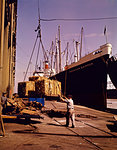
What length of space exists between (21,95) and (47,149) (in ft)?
52.0

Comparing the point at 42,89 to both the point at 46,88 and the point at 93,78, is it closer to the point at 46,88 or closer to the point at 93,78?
the point at 46,88

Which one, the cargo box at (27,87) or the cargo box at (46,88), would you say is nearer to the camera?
the cargo box at (46,88)

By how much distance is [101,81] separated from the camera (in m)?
17.7

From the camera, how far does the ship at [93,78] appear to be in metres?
17.1

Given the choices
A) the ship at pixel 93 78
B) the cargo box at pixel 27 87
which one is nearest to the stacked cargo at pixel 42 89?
the cargo box at pixel 27 87

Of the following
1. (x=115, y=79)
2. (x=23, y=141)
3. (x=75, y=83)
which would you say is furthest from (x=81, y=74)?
(x=23, y=141)

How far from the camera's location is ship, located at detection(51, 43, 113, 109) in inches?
674

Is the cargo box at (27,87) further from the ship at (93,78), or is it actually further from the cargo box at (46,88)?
the ship at (93,78)

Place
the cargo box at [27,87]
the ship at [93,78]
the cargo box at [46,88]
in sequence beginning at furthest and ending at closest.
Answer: the cargo box at [27,87], the ship at [93,78], the cargo box at [46,88]

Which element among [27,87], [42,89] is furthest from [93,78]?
[27,87]

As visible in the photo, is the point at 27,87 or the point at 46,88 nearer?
the point at 46,88

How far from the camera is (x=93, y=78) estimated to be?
19062mm

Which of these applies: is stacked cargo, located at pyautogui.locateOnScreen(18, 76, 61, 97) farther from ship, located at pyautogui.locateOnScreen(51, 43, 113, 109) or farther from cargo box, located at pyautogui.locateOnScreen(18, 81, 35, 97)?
ship, located at pyautogui.locateOnScreen(51, 43, 113, 109)

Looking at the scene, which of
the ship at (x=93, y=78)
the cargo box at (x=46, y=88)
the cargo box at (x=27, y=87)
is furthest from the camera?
the cargo box at (x=27, y=87)
